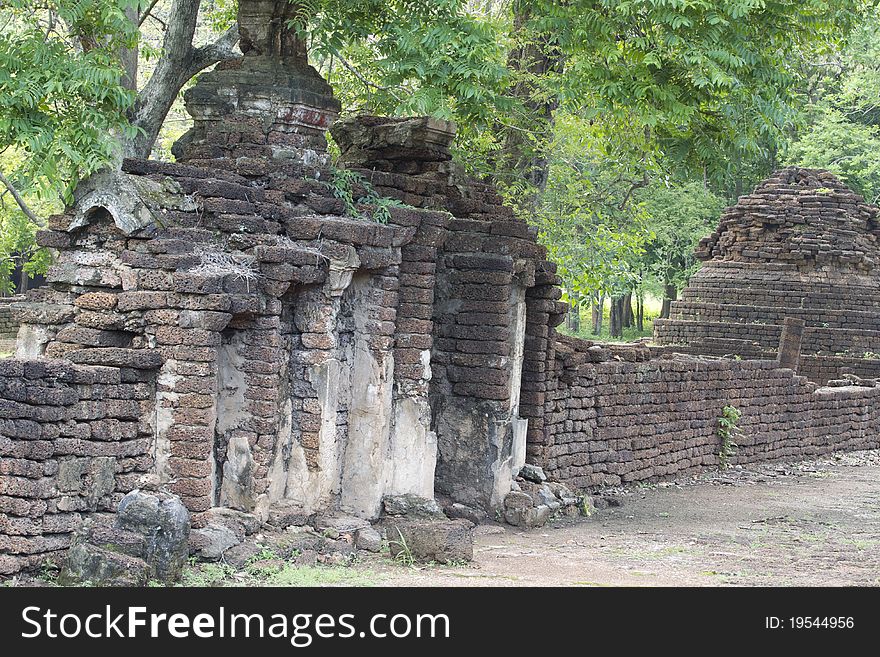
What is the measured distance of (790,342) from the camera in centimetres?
1767

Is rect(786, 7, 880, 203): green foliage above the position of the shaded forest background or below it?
above

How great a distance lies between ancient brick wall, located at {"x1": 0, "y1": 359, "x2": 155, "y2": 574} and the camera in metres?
6.17

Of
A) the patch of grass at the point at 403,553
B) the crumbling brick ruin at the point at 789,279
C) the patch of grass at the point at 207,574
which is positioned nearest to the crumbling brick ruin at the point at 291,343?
the patch of grass at the point at 403,553

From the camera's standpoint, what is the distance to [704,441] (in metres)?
13.4

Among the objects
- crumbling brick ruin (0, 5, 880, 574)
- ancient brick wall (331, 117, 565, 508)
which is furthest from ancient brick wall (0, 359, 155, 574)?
ancient brick wall (331, 117, 565, 508)

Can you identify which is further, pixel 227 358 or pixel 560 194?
pixel 560 194

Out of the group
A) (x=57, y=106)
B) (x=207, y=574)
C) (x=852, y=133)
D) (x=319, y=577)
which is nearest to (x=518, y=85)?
(x=57, y=106)

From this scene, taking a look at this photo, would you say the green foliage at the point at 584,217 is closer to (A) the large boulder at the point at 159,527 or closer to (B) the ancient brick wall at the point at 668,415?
(B) the ancient brick wall at the point at 668,415

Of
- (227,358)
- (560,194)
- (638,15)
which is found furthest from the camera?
(560,194)

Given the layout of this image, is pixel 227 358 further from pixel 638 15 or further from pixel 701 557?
pixel 638 15

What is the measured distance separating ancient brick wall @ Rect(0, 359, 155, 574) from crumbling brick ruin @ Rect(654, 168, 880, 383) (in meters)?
15.1

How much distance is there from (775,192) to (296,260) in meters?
16.1

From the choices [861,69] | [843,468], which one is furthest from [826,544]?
[861,69]

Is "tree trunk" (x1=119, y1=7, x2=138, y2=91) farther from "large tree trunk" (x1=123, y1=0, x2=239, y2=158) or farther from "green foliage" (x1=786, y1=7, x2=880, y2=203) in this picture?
"green foliage" (x1=786, y1=7, x2=880, y2=203)
